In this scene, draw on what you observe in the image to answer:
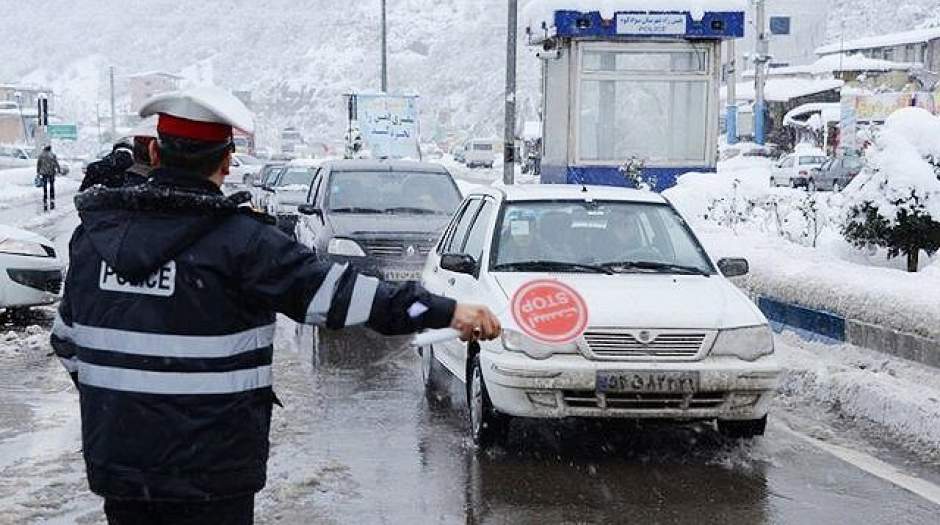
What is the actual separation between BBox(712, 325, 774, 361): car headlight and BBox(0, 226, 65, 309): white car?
291 inches

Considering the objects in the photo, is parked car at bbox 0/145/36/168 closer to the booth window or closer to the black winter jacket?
the booth window

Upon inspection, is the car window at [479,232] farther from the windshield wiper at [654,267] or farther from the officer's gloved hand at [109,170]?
the officer's gloved hand at [109,170]

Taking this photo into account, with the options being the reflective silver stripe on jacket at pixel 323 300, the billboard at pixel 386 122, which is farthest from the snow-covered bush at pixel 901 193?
the billboard at pixel 386 122

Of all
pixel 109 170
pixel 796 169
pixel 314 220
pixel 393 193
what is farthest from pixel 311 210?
pixel 796 169

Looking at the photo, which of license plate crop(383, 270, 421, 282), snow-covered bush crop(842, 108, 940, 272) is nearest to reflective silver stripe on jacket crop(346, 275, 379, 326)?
snow-covered bush crop(842, 108, 940, 272)

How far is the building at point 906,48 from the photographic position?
2985 inches

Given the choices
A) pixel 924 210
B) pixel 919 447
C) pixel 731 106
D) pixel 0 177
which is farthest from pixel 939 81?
pixel 919 447

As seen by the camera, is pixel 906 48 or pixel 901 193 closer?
pixel 901 193

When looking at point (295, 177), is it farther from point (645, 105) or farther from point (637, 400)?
point (637, 400)

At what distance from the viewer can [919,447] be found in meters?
7.57

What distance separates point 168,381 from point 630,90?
16.5 meters

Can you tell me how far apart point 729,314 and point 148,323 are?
15.2 feet

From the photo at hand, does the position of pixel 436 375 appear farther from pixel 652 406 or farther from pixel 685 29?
pixel 685 29

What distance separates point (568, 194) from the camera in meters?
8.70
